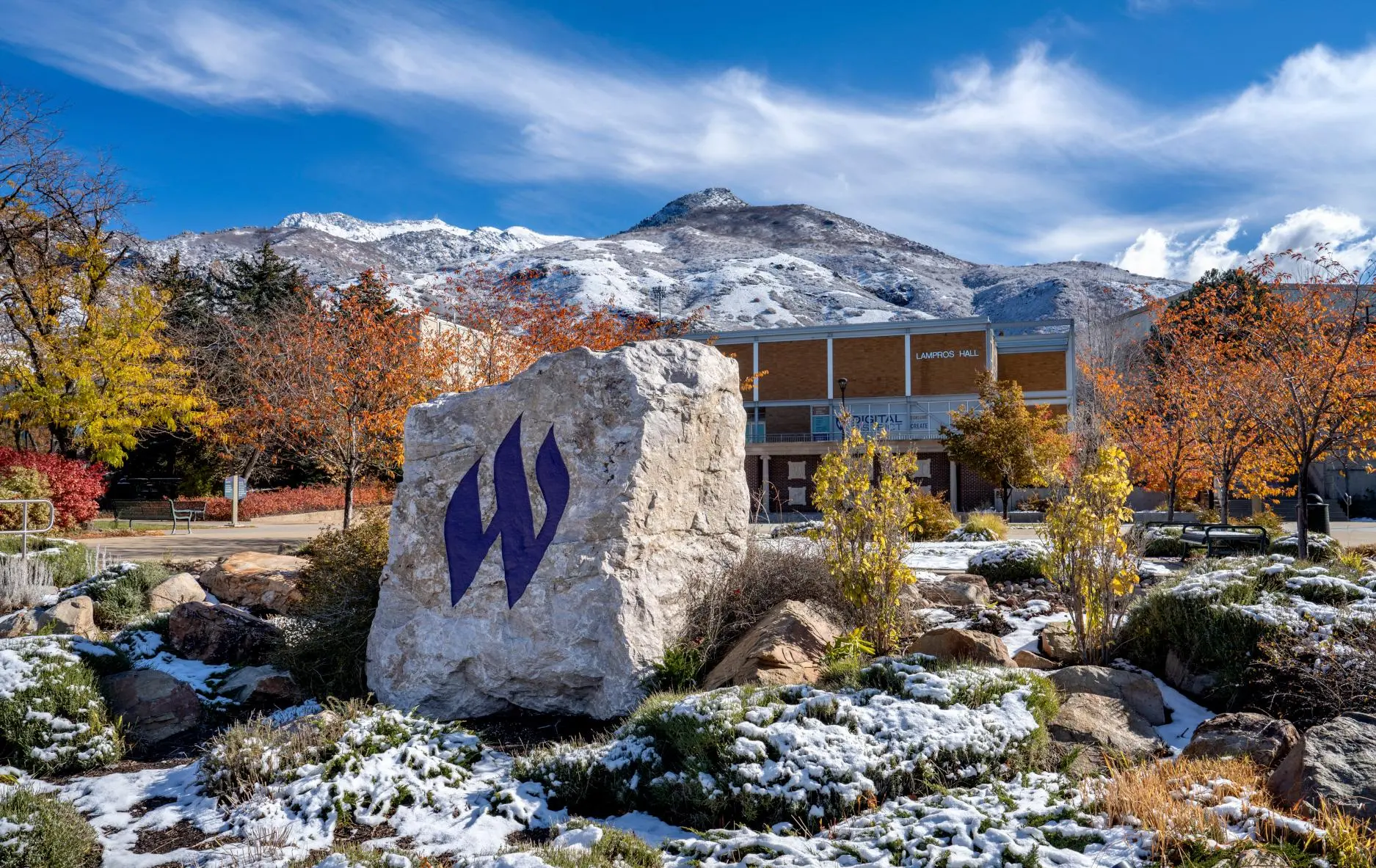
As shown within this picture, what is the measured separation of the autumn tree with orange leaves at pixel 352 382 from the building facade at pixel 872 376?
62.5ft

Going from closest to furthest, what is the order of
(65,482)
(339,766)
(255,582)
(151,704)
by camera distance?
(339,766) < (151,704) < (255,582) < (65,482)

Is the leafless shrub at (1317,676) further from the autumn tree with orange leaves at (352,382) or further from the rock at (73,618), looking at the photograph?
the autumn tree with orange leaves at (352,382)

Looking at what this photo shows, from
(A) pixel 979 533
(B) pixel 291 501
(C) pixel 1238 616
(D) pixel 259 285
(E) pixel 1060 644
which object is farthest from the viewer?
(D) pixel 259 285

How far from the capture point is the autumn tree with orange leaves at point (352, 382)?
1802 centimetres

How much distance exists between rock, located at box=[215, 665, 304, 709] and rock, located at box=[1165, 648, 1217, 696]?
7098 mm

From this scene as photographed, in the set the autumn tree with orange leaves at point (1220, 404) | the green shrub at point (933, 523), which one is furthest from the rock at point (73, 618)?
the autumn tree with orange leaves at point (1220, 404)

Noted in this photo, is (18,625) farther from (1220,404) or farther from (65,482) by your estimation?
(1220,404)

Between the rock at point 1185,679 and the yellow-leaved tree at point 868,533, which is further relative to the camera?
A: the yellow-leaved tree at point 868,533

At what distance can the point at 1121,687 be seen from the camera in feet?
20.7

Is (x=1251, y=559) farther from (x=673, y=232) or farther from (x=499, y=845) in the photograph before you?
(x=673, y=232)

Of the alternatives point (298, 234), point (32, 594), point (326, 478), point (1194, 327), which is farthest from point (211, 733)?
point (298, 234)

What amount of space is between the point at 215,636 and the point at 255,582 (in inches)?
120

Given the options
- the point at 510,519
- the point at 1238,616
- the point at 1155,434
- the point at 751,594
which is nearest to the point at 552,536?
the point at 510,519

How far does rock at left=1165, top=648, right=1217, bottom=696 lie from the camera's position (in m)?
6.51
